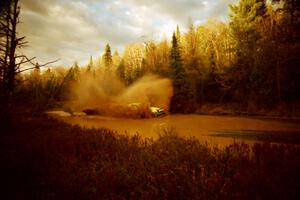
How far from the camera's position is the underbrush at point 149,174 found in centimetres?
381

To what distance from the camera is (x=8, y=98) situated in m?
3.77

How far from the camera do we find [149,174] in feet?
16.0

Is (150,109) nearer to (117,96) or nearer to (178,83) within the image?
(178,83)

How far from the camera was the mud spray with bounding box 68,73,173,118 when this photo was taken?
3133cm

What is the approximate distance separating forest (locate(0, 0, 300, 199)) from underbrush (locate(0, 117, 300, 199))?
0.09ft

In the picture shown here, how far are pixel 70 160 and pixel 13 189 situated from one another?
1790mm

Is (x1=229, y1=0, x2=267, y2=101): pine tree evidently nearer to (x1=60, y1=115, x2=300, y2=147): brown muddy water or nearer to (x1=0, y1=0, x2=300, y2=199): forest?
(x1=0, y1=0, x2=300, y2=199): forest

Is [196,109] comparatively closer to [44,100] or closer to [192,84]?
[192,84]

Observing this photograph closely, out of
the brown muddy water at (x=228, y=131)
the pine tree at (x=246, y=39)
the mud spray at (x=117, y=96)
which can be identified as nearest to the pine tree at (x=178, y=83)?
the mud spray at (x=117, y=96)

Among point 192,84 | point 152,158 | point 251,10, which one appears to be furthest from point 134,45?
point 152,158

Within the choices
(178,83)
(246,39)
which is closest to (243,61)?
(246,39)

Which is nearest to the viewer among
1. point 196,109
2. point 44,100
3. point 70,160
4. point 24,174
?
point 44,100

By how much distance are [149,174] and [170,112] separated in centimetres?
3412

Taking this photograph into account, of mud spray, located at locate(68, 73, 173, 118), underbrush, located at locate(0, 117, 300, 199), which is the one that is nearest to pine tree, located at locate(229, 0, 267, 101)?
mud spray, located at locate(68, 73, 173, 118)
